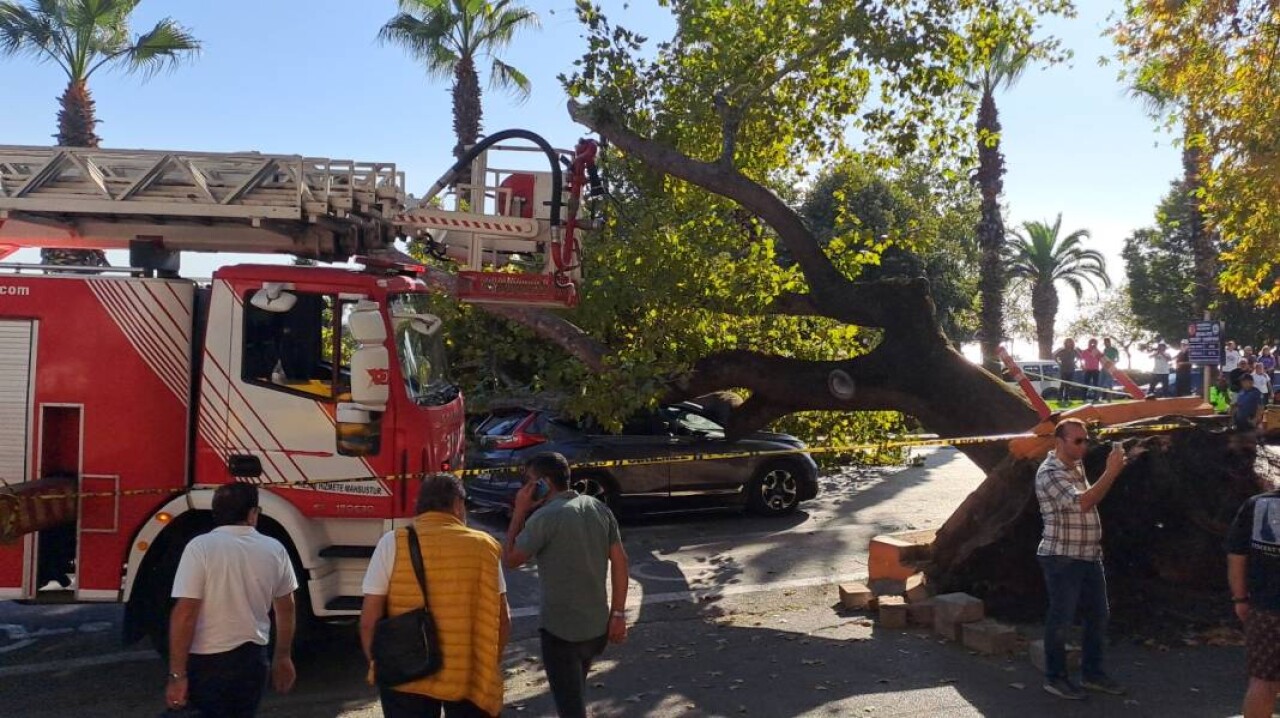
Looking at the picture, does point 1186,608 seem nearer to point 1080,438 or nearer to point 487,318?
point 1080,438

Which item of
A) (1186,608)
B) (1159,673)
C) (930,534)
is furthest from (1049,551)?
(930,534)

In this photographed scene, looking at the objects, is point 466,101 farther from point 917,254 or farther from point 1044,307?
point 1044,307

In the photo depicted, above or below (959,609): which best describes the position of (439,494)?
above

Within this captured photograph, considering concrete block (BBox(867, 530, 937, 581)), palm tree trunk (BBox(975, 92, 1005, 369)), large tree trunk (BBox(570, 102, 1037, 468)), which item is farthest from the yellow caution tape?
palm tree trunk (BBox(975, 92, 1005, 369))

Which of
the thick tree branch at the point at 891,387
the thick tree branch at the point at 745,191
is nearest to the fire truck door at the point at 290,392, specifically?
the thick tree branch at the point at 891,387

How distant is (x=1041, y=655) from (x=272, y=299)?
5561 mm

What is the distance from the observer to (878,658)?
7.29m

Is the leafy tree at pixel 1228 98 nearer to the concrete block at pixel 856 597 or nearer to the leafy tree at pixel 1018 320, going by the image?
the concrete block at pixel 856 597

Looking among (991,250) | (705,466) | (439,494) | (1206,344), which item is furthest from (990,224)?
(439,494)

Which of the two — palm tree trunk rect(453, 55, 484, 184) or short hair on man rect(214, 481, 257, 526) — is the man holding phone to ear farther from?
palm tree trunk rect(453, 55, 484, 184)

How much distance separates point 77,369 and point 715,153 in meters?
8.23

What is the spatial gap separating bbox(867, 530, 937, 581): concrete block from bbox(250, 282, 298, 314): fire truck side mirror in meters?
5.37

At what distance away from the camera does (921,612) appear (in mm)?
7934

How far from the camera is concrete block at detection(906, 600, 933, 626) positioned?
7891mm
